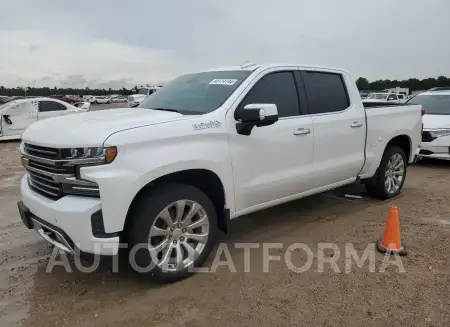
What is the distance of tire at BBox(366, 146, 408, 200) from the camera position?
5.75 m

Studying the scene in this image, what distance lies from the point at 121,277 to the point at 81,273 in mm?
395

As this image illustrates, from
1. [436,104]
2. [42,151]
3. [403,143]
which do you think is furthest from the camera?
[436,104]

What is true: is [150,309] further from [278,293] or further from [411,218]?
[411,218]

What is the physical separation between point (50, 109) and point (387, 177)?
13089mm

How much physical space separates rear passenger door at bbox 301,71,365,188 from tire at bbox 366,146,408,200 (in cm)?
65

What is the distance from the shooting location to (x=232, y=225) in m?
5.01

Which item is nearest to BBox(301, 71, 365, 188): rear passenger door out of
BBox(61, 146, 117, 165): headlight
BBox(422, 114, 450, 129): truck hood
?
BBox(61, 146, 117, 165): headlight

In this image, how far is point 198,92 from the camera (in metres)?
4.23

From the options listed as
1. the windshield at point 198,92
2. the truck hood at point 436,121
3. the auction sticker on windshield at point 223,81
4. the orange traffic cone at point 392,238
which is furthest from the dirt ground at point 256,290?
the truck hood at point 436,121

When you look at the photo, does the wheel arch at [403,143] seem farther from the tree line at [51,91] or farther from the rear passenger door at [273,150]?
the tree line at [51,91]

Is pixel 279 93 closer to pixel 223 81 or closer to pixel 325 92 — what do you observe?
pixel 223 81

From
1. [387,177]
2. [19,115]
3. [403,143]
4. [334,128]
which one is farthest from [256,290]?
[19,115]

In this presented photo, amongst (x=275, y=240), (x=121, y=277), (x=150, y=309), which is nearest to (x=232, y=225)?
(x=275, y=240)

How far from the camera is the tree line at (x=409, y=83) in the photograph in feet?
167
